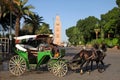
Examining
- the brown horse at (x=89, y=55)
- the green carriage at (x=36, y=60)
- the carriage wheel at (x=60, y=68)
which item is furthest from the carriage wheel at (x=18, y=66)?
the brown horse at (x=89, y=55)

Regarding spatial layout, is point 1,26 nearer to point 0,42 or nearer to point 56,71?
point 0,42

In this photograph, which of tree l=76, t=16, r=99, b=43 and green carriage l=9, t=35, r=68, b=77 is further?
tree l=76, t=16, r=99, b=43

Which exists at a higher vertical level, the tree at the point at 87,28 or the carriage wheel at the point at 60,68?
the tree at the point at 87,28

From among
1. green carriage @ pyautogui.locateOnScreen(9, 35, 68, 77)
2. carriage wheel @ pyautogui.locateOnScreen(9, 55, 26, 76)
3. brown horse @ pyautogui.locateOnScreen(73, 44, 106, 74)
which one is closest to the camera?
green carriage @ pyautogui.locateOnScreen(9, 35, 68, 77)

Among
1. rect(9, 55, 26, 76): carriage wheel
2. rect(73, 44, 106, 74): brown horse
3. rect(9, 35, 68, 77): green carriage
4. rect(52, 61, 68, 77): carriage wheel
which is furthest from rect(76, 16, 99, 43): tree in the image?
rect(52, 61, 68, 77): carriage wheel

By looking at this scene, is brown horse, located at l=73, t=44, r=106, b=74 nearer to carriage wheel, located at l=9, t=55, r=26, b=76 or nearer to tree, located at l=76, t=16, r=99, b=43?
carriage wheel, located at l=9, t=55, r=26, b=76

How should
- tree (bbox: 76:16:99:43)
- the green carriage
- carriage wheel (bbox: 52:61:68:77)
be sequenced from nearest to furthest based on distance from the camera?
1. carriage wheel (bbox: 52:61:68:77)
2. the green carriage
3. tree (bbox: 76:16:99:43)

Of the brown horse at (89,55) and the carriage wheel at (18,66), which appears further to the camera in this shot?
the brown horse at (89,55)

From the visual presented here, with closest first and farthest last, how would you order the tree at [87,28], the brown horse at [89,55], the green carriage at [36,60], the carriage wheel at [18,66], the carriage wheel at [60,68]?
the carriage wheel at [60,68]
the green carriage at [36,60]
the carriage wheel at [18,66]
the brown horse at [89,55]
the tree at [87,28]

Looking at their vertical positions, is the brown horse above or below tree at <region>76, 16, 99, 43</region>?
below

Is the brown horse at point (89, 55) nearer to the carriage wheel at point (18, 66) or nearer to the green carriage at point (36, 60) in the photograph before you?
the green carriage at point (36, 60)

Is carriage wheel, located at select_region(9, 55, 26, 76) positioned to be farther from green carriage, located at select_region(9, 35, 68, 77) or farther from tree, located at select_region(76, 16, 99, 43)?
tree, located at select_region(76, 16, 99, 43)

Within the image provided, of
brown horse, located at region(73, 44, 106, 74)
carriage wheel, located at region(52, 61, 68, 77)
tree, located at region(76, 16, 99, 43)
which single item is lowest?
carriage wheel, located at region(52, 61, 68, 77)

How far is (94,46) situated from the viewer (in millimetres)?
19125
